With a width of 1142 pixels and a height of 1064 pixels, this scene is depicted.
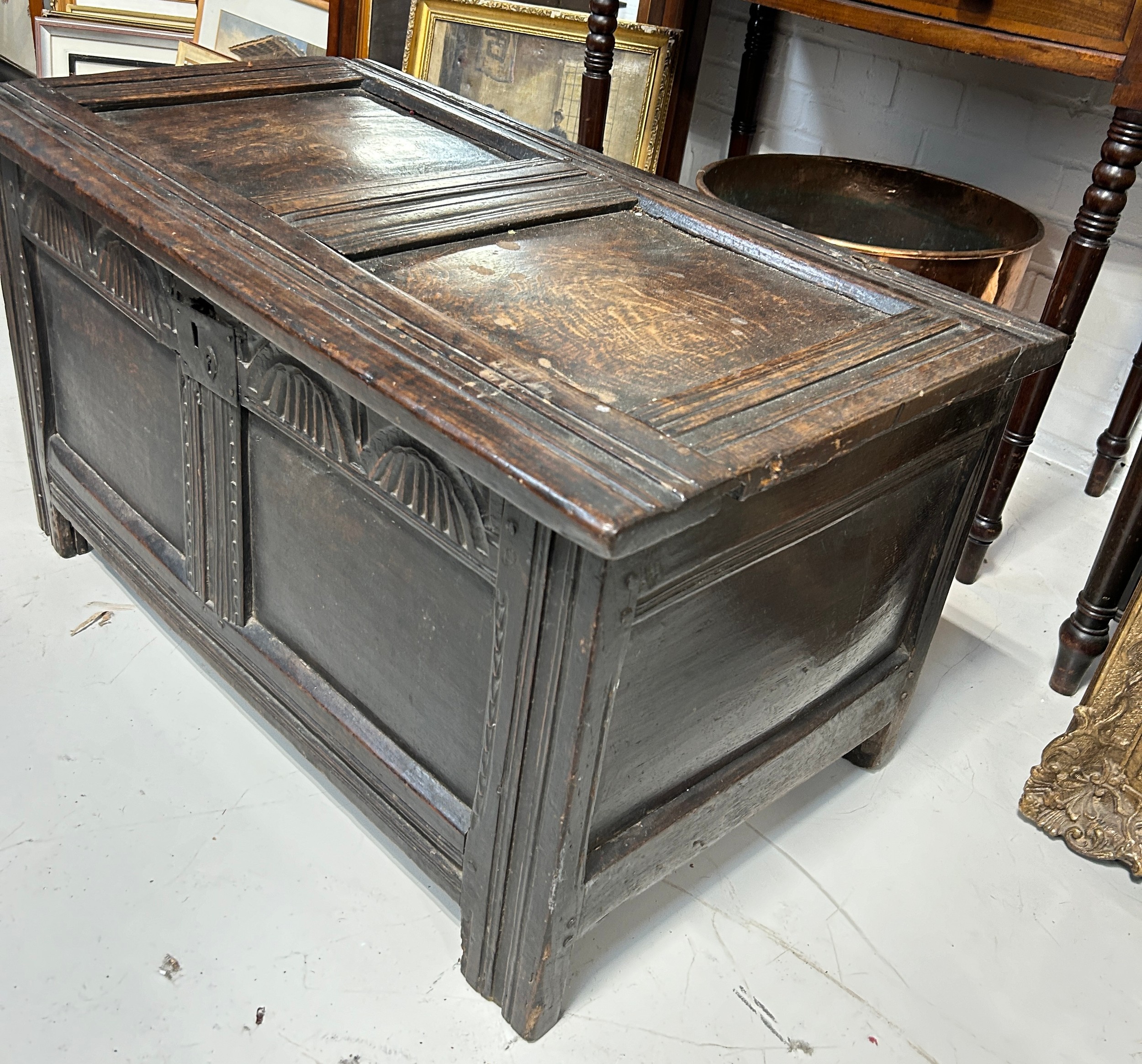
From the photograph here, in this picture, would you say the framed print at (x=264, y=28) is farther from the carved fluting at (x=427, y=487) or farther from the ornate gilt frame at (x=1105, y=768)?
the ornate gilt frame at (x=1105, y=768)

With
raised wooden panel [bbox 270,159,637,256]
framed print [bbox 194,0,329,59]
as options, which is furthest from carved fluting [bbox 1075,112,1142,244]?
framed print [bbox 194,0,329,59]

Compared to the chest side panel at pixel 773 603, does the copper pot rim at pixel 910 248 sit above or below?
above

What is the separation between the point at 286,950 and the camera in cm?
144

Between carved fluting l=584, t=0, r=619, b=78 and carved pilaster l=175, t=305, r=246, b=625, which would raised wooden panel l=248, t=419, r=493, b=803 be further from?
carved fluting l=584, t=0, r=619, b=78

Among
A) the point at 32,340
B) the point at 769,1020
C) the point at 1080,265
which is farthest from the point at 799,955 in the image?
the point at 32,340

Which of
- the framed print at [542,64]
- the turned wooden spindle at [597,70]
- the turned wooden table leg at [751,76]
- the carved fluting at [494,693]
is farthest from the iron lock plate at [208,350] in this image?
the turned wooden table leg at [751,76]

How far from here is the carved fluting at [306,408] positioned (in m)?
1.31

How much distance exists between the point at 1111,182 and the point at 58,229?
1562mm

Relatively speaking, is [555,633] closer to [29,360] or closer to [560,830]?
[560,830]

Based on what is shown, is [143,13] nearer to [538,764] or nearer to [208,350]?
[208,350]

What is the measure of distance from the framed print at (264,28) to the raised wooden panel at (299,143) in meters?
1.25

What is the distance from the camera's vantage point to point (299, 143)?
1740 millimetres

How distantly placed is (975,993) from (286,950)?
2.82ft

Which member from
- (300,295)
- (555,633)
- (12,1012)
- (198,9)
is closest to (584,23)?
(198,9)
